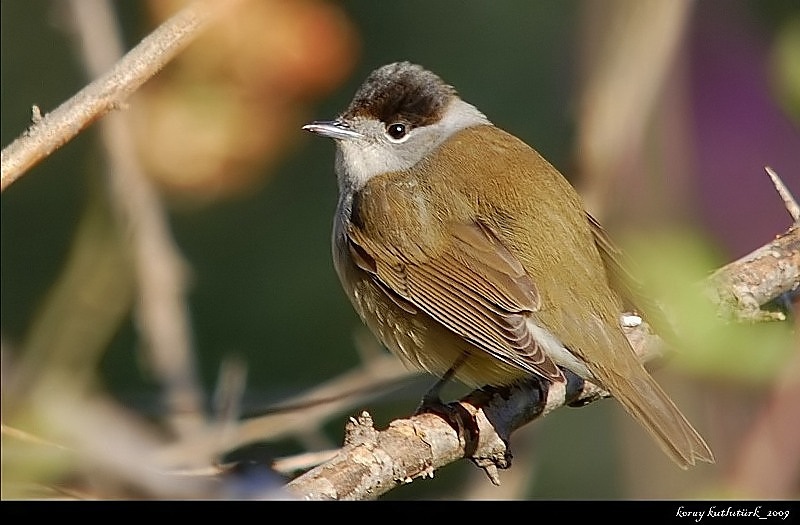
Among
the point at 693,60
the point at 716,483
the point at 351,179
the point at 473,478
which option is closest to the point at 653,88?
the point at 693,60

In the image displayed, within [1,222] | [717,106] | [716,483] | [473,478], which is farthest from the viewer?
[1,222]

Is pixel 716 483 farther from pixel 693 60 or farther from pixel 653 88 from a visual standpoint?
pixel 693 60

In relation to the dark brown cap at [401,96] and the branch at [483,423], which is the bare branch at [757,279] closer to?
the branch at [483,423]

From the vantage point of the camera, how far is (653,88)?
3693 mm

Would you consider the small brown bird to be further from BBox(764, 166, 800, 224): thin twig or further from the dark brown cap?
BBox(764, 166, 800, 224): thin twig

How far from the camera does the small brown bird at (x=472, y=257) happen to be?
305 centimetres

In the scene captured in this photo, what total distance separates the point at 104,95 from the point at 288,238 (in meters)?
3.42

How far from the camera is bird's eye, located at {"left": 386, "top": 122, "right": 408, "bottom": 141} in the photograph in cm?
378

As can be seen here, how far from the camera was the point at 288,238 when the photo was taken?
5.35 meters

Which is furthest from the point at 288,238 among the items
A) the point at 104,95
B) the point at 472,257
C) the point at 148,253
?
the point at 104,95

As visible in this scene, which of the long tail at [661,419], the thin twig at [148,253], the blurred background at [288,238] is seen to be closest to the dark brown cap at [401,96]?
the blurred background at [288,238]

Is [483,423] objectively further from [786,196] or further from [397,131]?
[397,131]

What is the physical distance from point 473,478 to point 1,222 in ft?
8.24

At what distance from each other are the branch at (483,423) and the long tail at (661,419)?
0.80ft
